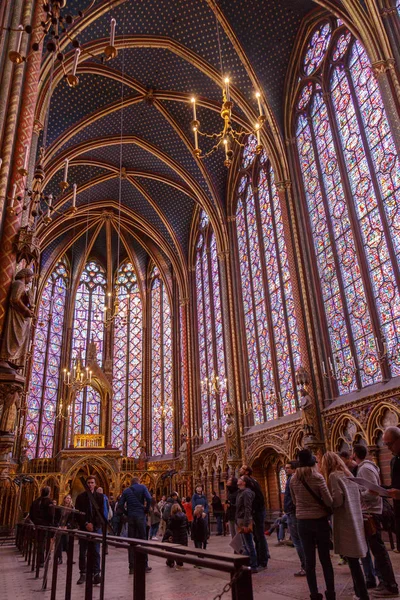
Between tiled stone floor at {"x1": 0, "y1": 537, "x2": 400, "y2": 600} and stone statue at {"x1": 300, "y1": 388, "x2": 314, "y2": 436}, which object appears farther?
stone statue at {"x1": 300, "y1": 388, "x2": 314, "y2": 436}

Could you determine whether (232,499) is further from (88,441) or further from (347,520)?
(88,441)

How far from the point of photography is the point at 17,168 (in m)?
7.91

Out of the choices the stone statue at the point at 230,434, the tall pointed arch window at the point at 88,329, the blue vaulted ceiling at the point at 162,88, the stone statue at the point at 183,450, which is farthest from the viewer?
the tall pointed arch window at the point at 88,329

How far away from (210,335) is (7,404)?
14.5 m

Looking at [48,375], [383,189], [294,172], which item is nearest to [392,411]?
[383,189]

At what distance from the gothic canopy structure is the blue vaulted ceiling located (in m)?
0.07

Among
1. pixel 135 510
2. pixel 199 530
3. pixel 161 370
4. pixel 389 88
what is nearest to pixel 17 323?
pixel 135 510

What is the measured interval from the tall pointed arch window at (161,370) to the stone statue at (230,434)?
6.97m

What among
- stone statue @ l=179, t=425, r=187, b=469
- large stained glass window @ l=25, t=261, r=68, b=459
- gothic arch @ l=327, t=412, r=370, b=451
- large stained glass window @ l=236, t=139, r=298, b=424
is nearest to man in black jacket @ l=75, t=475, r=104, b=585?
gothic arch @ l=327, t=412, r=370, b=451

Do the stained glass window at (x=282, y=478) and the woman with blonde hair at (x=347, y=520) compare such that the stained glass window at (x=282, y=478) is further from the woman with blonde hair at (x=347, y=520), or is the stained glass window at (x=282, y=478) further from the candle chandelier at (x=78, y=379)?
the woman with blonde hair at (x=347, y=520)

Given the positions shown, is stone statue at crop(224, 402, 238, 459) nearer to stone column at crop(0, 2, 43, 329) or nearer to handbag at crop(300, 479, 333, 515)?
stone column at crop(0, 2, 43, 329)

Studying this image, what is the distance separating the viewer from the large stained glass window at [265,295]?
48.4 feet

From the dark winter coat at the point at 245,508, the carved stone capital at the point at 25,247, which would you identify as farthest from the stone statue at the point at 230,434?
the carved stone capital at the point at 25,247

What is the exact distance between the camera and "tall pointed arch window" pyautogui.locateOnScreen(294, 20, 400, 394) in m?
10.9
